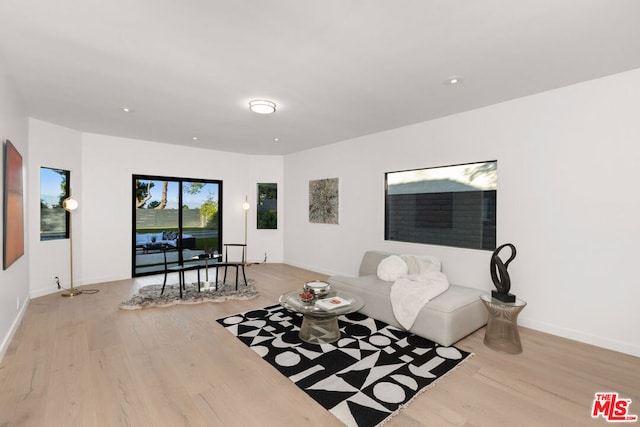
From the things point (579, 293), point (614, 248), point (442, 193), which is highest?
point (442, 193)

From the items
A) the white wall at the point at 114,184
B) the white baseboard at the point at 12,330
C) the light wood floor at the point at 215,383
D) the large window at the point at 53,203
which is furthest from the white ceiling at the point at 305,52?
the light wood floor at the point at 215,383

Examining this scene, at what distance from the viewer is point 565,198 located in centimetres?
322

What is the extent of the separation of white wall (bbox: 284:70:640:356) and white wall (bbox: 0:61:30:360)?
196 inches

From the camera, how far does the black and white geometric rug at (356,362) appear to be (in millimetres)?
2113

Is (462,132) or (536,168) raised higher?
(462,132)

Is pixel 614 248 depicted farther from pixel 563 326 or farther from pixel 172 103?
pixel 172 103

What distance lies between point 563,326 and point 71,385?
→ 4.76 metres

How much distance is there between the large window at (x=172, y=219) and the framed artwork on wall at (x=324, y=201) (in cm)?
224

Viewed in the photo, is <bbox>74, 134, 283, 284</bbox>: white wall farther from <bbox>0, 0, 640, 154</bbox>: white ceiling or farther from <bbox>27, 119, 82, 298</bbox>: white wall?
<bbox>0, 0, 640, 154</bbox>: white ceiling

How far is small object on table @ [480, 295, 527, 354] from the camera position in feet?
9.50

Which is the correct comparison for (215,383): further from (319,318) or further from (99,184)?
(99,184)

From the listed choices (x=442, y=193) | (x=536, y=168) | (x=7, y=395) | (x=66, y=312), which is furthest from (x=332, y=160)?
(x=7, y=395)

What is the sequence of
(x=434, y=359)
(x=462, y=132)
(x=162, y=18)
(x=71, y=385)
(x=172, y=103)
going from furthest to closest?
(x=462, y=132) → (x=172, y=103) → (x=434, y=359) → (x=71, y=385) → (x=162, y=18)

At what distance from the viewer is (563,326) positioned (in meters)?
3.24
